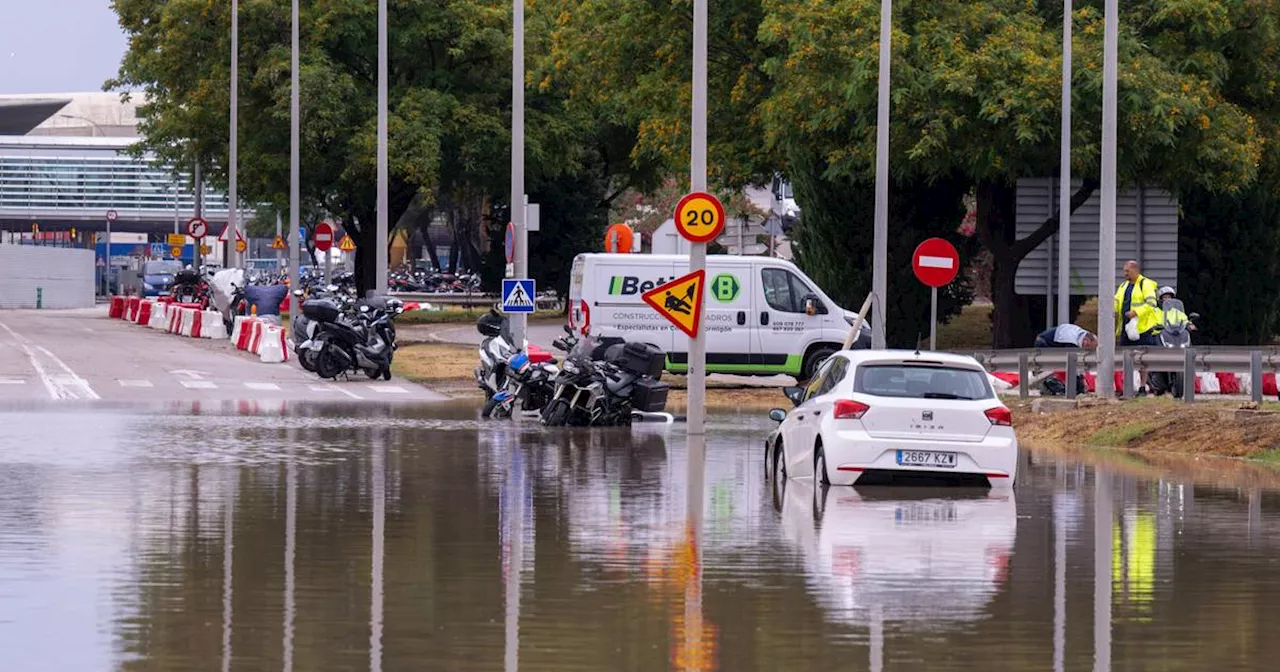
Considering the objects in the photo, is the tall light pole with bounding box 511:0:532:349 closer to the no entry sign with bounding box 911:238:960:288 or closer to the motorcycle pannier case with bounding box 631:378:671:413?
the motorcycle pannier case with bounding box 631:378:671:413

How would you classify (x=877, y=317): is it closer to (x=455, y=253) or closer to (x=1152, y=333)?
(x=1152, y=333)

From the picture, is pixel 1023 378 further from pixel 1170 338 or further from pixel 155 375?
pixel 155 375

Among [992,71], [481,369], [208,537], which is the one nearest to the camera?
[208,537]

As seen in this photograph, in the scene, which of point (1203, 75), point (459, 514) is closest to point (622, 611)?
point (459, 514)

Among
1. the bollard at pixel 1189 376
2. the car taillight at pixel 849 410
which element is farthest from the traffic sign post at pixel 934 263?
the car taillight at pixel 849 410

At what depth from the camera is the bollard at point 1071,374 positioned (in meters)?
31.2

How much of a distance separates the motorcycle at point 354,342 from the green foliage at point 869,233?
10656mm

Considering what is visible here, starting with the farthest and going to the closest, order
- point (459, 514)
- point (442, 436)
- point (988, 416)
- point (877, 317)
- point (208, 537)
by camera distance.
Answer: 1. point (877, 317)
2. point (442, 436)
3. point (988, 416)
4. point (459, 514)
5. point (208, 537)

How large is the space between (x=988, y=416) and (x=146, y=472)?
295 inches

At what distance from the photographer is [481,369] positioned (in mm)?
33156

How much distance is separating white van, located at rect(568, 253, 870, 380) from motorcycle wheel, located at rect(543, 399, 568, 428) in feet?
31.5

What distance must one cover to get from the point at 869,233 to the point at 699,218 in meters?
21.2

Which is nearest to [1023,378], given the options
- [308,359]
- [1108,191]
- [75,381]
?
[1108,191]

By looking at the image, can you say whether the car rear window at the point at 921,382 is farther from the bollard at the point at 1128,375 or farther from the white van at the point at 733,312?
the white van at the point at 733,312
